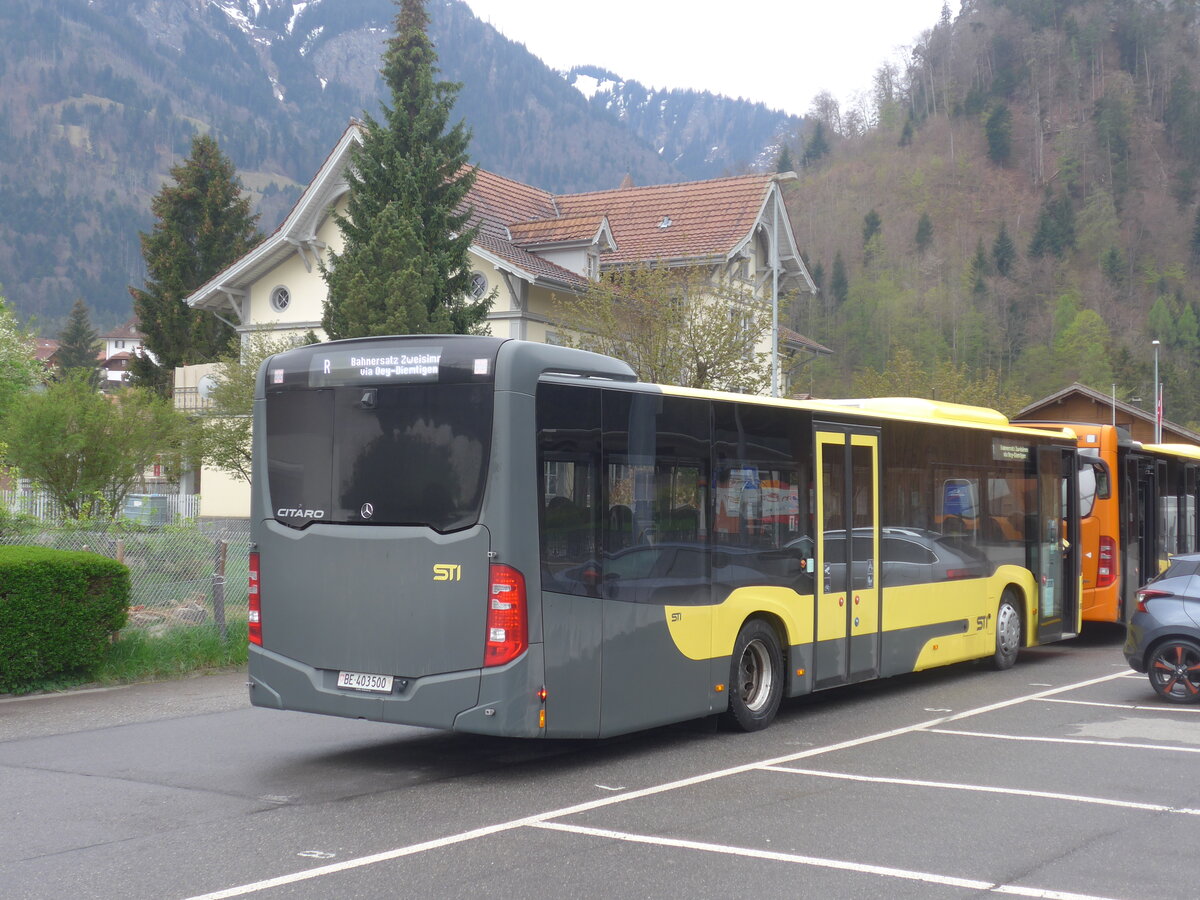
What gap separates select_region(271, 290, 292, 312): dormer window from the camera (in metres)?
37.0

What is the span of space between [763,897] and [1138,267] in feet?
464

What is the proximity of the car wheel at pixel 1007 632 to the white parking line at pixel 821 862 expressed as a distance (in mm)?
8613

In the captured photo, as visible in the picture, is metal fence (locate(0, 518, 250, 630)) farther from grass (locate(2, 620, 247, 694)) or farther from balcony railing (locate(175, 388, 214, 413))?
balcony railing (locate(175, 388, 214, 413))

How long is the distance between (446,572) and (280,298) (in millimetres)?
30288

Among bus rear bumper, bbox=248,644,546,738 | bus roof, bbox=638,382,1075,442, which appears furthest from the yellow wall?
bus rear bumper, bbox=248,644,546,738

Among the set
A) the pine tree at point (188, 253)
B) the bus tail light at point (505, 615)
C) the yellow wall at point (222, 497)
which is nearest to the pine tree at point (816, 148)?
the pine tree at point (188, 253)

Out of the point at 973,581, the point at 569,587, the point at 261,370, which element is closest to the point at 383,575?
the point at 569,587

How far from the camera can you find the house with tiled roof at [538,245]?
32.8 metres

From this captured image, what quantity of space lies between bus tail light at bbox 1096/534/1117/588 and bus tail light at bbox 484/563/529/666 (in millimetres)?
11660

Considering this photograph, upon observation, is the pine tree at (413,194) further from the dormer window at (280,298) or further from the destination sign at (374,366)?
the destination sign at (374,366)

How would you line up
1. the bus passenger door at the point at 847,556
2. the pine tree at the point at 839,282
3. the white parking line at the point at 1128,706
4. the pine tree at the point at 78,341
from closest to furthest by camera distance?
the bus passenger door at the point at 847,556, the white parking line at the point at 1128,706, the pine tree at the point at 78,341, the pine tree at the point at 839,282

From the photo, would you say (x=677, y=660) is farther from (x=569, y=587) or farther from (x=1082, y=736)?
(x=1082, y=736)

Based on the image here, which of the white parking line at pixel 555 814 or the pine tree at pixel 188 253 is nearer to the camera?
the white parking line at pixel 555 814

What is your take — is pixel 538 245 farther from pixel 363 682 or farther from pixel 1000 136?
pixel 1000 136
